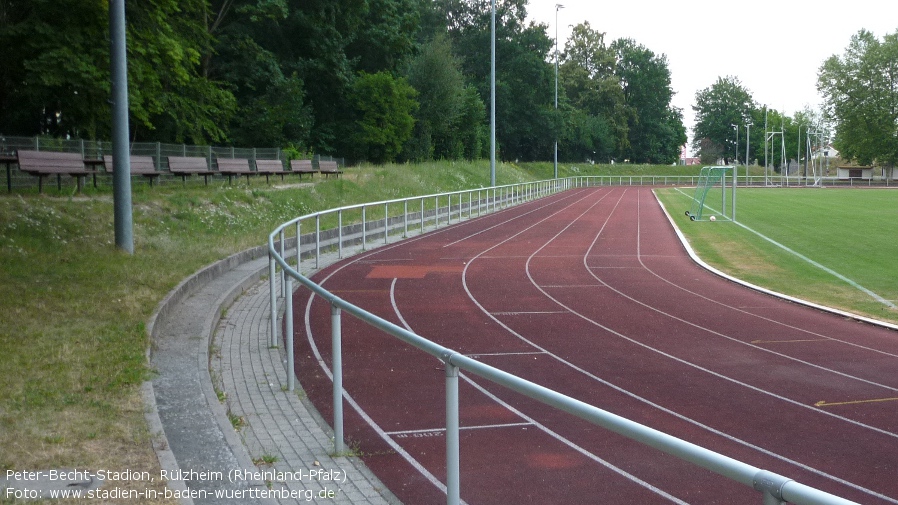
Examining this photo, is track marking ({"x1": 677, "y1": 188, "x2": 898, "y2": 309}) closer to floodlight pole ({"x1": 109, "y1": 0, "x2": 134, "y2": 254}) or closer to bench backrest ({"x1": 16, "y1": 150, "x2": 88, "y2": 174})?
floodlight pole ({"x1": 109, "y1": 0, "x2": 134, "y2": 254})

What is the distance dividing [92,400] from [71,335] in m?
2.33

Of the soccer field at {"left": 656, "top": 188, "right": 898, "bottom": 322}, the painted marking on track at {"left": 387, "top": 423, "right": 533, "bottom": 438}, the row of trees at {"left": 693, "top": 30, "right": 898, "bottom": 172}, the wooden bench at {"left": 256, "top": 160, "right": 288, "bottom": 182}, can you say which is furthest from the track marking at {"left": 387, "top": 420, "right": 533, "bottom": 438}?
the row of trees at {"left": 693, "top": 30, "right": 898, "bottom": 172}

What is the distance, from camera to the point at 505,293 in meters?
14.6

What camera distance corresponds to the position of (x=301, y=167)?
3325 centimetres

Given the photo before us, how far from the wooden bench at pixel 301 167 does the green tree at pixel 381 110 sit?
44.0 feet

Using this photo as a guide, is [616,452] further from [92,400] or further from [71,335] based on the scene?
[71,335]

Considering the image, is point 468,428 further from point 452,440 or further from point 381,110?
point 381,110

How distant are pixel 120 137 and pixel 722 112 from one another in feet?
443

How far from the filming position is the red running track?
5469 millimetres

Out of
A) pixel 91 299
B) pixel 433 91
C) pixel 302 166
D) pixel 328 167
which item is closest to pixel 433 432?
pixel 91 299

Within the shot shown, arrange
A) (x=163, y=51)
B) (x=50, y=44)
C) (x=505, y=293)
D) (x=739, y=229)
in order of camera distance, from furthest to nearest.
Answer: (x=739, y=229)
(x=163, y=51)
(x=50, y=44)
(x=505, y=293)

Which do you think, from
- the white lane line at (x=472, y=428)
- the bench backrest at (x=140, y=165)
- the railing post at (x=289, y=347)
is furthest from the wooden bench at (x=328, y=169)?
the white lane line at (x=472, y=428)

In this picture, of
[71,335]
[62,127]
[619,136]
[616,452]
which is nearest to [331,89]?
[62,127]

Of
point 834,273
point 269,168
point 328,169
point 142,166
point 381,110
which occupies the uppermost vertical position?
point 381,110
